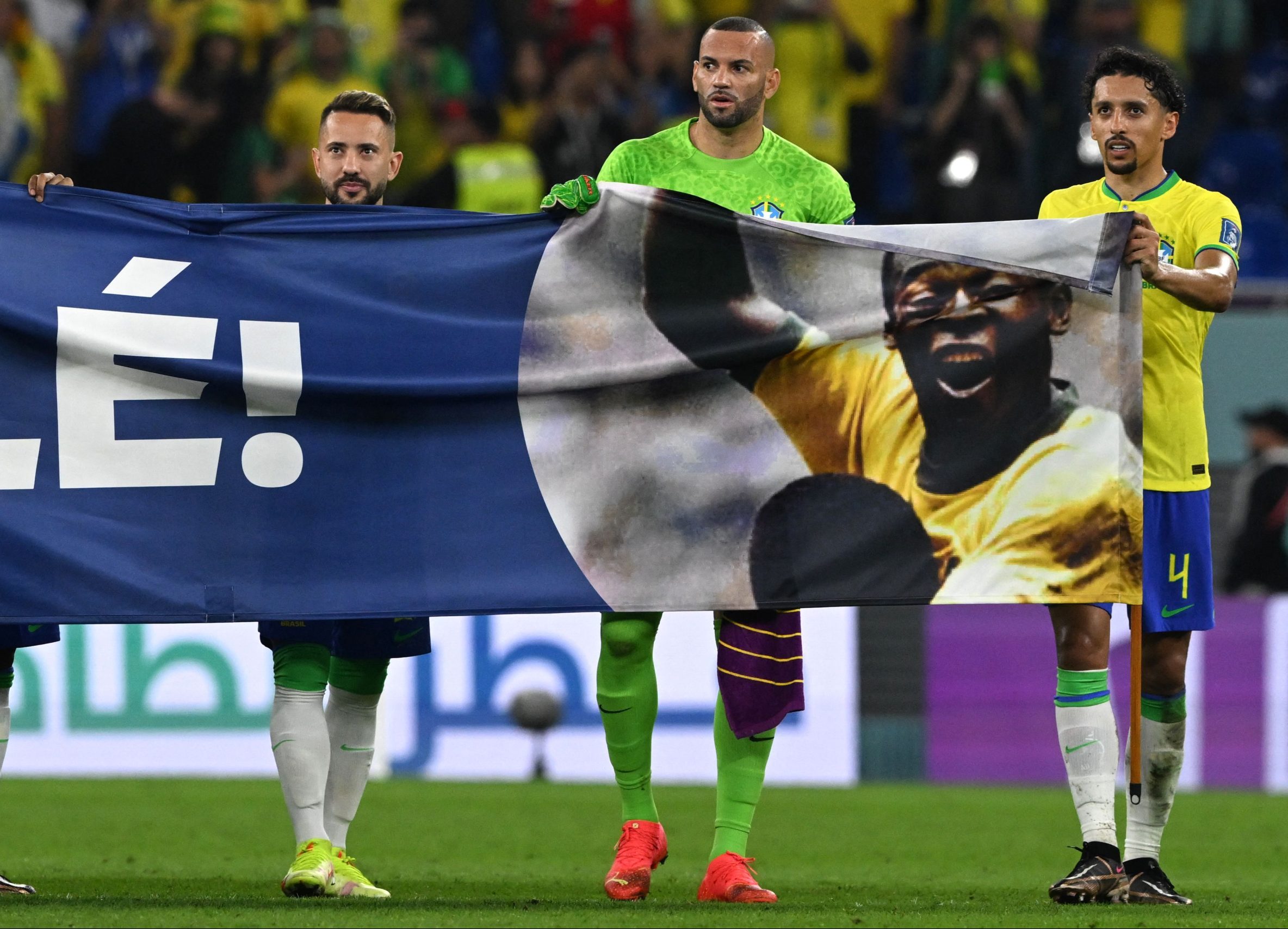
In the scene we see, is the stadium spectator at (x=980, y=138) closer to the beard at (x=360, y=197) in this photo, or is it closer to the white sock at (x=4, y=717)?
the beard at (x=360, y=197)

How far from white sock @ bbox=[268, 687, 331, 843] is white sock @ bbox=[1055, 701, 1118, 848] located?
2.05 metres

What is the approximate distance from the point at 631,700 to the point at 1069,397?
1481mm

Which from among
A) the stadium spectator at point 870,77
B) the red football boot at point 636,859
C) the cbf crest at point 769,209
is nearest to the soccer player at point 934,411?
the cbf crest at point 769,209

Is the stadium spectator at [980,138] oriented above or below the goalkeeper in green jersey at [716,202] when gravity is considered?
above

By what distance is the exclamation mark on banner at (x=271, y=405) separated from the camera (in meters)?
5.74

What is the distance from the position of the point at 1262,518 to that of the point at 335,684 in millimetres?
7083

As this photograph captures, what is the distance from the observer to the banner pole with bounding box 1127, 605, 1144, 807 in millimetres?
5566

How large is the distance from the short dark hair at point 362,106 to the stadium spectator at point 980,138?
289 inches

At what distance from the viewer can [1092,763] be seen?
5613 mm

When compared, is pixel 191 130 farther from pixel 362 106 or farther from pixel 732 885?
pixel 732 885

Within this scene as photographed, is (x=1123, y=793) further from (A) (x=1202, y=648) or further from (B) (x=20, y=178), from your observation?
(B) (x=20, y=178)

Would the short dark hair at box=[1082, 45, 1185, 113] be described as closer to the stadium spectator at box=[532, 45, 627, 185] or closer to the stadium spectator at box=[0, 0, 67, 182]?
the stadium spectator at box=[532, 45, 627, 185]

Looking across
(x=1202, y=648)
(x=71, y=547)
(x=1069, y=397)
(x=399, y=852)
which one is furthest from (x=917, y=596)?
(x=1202, y=648)

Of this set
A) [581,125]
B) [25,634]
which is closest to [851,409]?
[25,634]
